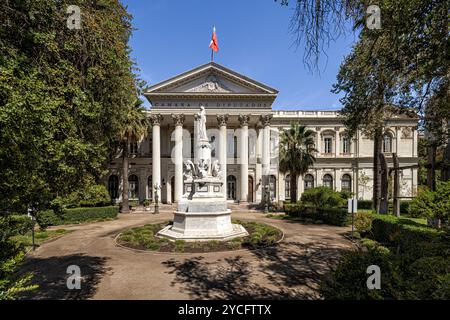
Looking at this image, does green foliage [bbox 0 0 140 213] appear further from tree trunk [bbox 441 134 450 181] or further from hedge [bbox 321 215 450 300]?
tree trunk [bbox 441 134 450 181]

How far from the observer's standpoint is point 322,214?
19688mm

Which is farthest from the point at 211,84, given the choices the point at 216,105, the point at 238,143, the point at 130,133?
the point at 130,133

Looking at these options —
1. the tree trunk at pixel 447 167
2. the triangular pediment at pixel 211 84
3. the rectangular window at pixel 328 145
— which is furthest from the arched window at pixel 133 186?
the tree trunk at pixel 447 167

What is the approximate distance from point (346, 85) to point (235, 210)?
1818 cm

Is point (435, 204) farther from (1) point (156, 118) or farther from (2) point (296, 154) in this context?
(1) point (156, 118)

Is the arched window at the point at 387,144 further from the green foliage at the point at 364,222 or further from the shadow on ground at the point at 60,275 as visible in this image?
the shadow on ground at the point at 60,275

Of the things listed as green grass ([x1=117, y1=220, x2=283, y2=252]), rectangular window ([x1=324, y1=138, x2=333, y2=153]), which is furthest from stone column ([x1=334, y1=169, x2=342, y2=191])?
green grass ([x1=117, y1=220, x2=283, y2=252])

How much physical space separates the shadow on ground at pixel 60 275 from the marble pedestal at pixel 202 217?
4.14 meters

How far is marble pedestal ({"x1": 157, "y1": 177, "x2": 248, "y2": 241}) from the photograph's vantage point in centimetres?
1235

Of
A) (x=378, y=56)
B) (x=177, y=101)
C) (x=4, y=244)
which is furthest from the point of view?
(x=177, y=101)

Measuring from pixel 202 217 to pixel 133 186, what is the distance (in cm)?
2811

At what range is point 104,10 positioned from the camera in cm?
680
